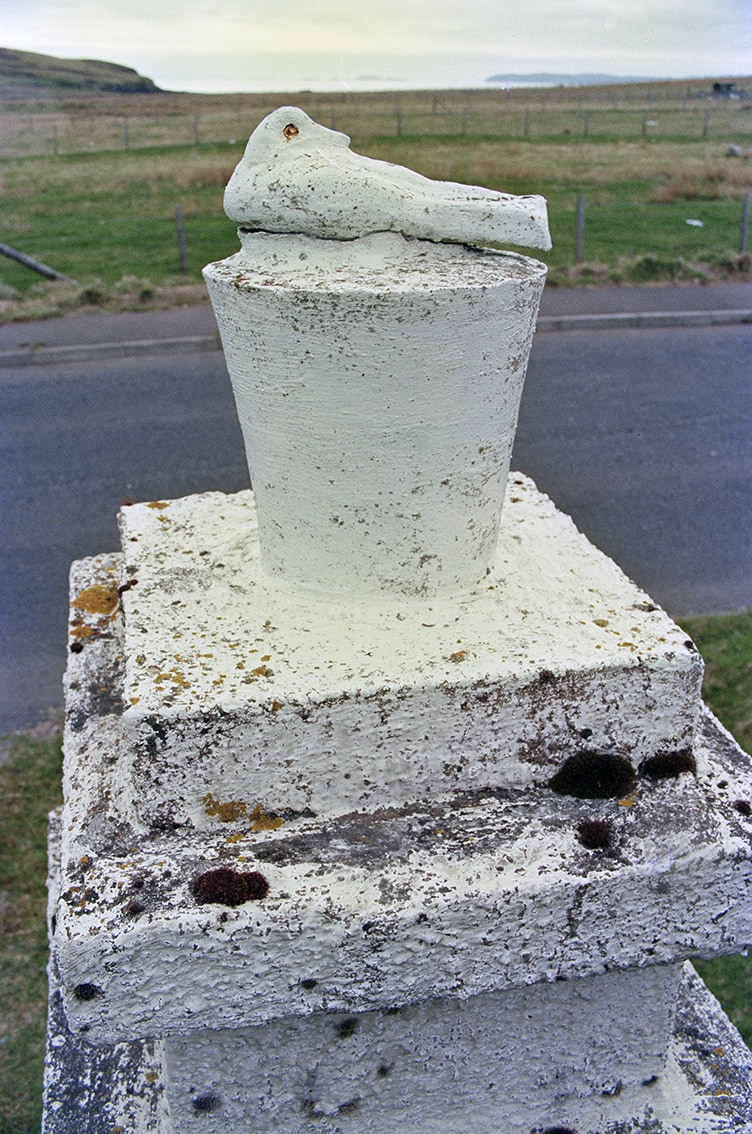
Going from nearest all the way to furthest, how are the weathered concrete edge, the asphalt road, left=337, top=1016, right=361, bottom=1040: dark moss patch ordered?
left=337, top=1016, right=361, bottom=1040: dark moss patch < the asphalt road < the weathered concrete edge

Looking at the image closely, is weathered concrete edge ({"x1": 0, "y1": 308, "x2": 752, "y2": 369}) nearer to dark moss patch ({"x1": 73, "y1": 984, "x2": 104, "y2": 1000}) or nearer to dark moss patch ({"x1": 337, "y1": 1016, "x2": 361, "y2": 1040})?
dark moss patch ({"x1": 337, "y1": 1016, "x2": 361, "y2": 1040})

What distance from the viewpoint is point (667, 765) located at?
192 centimetres

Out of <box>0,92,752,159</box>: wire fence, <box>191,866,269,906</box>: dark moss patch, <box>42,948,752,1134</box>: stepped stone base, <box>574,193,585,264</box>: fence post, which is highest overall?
<box>0,92,752,159</box>: wire fence

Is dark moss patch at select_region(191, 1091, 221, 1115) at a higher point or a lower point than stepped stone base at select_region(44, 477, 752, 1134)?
lower

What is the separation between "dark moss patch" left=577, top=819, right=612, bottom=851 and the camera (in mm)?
1767

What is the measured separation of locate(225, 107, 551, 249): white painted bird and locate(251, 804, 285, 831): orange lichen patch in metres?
1.06

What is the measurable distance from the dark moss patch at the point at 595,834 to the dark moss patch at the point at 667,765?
17 cm

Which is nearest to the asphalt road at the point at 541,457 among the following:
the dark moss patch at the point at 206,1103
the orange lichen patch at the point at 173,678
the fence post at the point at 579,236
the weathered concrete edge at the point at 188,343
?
the weathered concrete edge at the point at 188,343

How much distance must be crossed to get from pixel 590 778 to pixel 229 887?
71 centimetres

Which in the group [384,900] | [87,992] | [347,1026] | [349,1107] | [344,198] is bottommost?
[349,1107]

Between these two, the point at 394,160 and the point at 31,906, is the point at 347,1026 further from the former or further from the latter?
the point at 394,160

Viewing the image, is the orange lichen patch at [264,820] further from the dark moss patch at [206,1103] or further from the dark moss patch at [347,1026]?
the dark moss patch at [206,1103]

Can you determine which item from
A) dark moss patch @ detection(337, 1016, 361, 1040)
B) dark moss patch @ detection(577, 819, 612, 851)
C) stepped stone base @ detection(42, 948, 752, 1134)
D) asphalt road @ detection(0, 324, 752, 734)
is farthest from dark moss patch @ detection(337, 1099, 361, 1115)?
asphalt road @ detection(0, 324, 752, 734)

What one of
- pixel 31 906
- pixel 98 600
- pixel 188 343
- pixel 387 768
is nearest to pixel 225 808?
pixel 387 768
